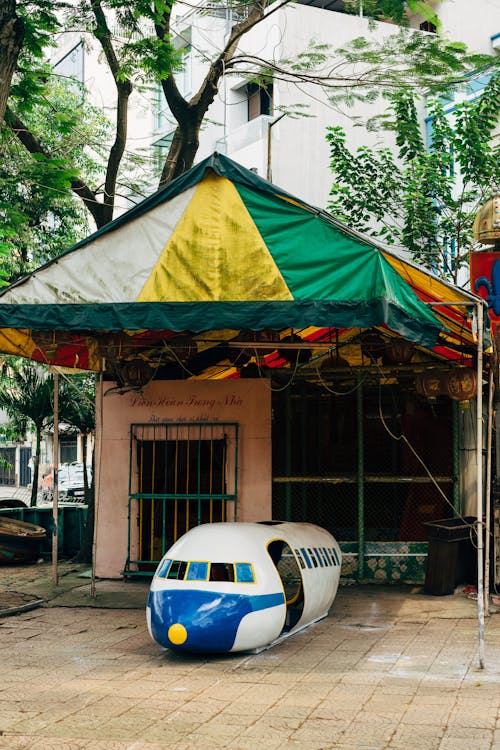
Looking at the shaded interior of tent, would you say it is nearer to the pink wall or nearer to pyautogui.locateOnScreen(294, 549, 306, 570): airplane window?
the pink wall

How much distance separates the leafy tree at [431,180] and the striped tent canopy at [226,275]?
9.66 m

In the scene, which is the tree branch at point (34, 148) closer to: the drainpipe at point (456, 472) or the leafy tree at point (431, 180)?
the leafy tree at point (431, 180)

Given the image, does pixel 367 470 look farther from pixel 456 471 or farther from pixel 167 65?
pixel 167 65

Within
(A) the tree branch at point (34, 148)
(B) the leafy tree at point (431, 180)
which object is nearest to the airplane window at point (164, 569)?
(A) the tree branch at point (34, 148)

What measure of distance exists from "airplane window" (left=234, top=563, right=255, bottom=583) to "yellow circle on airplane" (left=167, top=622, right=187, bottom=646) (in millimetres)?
705

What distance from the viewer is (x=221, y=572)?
8852mm

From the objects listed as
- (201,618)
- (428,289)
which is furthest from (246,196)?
(201,618)

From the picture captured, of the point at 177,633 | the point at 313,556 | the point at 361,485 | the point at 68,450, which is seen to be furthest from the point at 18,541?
the point at 68,450

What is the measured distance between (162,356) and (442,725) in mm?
8074

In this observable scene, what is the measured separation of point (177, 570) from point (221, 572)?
17.8 inches

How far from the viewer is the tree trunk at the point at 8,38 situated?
11.0 metres

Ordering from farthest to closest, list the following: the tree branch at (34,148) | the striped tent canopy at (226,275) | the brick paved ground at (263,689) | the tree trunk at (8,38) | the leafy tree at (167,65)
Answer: the tree branch at (34,148), the leafy tree at (167,65), the tree trunk at (8,38), the striped tent canopy at (226,275), the brick paved ground at (263,689)

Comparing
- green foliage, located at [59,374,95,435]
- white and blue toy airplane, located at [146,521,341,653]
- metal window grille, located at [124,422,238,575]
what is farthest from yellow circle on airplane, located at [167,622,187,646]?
green foliage, located at [59,374,95,435]

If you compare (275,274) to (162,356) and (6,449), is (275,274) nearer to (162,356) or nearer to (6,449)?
(162,356)
